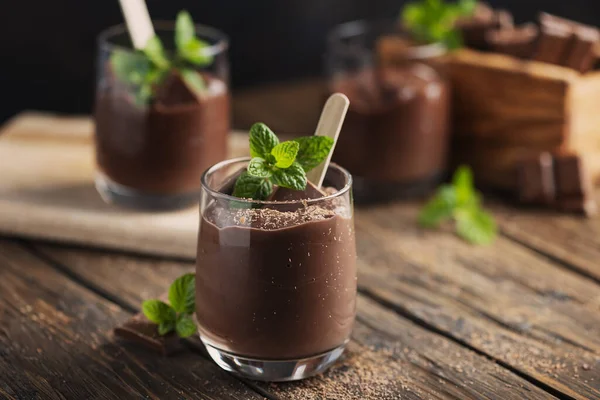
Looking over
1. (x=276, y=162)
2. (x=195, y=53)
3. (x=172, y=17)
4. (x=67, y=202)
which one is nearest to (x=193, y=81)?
(x=195, y=53)

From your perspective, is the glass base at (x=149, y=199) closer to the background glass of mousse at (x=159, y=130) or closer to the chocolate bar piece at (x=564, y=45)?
the background glass of mousse at (x=159, y=130)

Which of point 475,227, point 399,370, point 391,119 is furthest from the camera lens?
point 391,119

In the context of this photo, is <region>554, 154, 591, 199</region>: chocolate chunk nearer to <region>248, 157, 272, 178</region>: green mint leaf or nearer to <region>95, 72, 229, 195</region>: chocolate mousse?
<region>95, 72, 229, 195</region>: chocolate mousse

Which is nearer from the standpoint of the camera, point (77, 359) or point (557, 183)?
point (77, 359)

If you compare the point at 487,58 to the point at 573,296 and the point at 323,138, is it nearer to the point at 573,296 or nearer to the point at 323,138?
the point at 573,296

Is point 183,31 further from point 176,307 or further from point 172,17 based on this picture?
point 172,17

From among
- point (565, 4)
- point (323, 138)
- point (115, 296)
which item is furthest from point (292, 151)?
point (565, 4)
